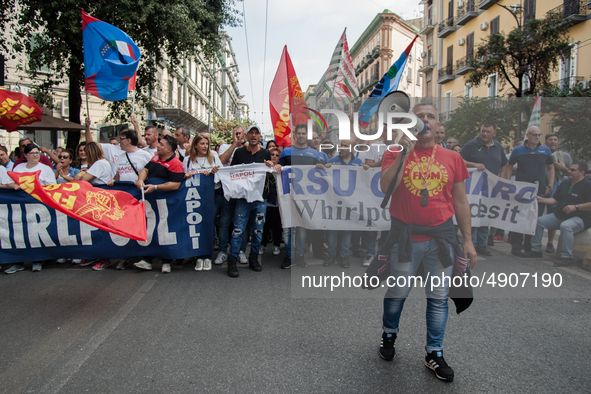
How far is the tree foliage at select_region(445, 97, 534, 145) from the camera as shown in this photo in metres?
2.87

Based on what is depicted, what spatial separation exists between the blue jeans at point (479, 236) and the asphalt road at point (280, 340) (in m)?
0.12

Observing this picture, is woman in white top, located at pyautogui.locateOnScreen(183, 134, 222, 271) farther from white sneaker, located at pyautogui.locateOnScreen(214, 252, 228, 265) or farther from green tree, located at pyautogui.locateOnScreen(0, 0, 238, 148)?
green tree, located at pyautogui.locateOnScreen(0, 0, 238, 148)

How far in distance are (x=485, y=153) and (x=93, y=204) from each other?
346 centimetres

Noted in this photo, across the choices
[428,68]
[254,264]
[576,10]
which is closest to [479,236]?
[254,264]

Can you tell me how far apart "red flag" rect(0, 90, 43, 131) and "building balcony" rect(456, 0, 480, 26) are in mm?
26495

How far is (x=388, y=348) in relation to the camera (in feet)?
9.74

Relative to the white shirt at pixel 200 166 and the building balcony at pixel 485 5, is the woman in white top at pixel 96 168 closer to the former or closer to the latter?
the white shirt at pixel 200 166

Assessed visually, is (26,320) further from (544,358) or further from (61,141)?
(61,141)

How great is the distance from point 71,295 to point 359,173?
3.35 m

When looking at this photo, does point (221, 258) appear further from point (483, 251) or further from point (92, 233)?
point (483, 251)

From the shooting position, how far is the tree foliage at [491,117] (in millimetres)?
2865

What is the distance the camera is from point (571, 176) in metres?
3.10

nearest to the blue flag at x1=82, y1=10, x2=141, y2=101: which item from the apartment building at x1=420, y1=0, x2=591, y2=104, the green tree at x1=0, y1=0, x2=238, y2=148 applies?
the green tree at x1=0, y1=0, x2=238, y2=148

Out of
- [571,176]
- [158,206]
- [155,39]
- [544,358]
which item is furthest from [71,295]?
[155,39]
